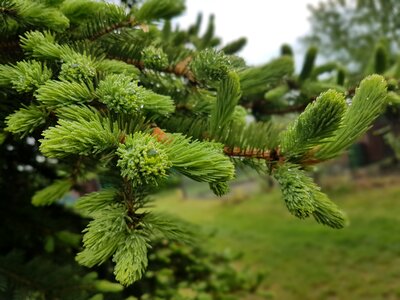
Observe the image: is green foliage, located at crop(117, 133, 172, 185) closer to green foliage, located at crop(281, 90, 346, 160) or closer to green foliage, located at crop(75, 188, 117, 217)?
green foliage, located at crop(75, 188, 117, 217)

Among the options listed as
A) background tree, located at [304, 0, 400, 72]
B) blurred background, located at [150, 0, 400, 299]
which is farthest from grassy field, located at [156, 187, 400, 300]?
background tree, located at [304, 0, 400, 72]

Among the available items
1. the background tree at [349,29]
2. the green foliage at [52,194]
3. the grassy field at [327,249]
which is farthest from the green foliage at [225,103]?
the background tree at [349,29]

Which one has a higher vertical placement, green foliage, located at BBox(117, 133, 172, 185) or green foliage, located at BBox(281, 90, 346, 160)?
green foliage, located at BBox(281, 90, 346, 160)

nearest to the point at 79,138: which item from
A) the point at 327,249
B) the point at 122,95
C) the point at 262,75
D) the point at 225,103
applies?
the point at 122,95

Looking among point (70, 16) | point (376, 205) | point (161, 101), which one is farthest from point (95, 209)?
point (376, 205)

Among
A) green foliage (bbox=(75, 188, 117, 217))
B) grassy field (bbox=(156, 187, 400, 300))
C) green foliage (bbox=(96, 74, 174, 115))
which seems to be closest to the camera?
green foliage (bbox=(96, 74, 174, 115))

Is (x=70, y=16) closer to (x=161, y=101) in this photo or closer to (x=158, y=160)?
(x=161, y=101)

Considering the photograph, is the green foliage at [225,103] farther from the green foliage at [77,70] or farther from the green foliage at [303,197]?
the green foliage at [77,70]
